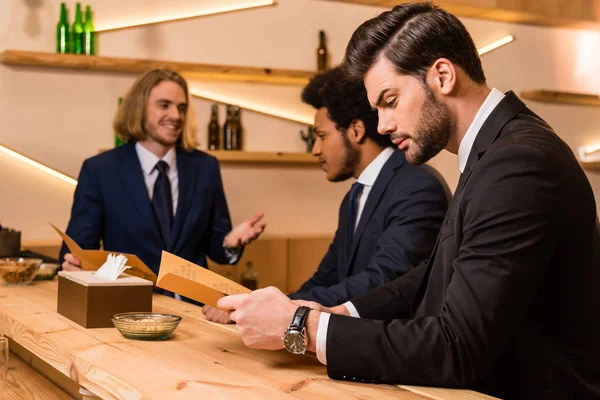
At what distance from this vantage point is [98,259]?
105 inches

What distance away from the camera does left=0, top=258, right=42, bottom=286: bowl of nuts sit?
2803 millimetres

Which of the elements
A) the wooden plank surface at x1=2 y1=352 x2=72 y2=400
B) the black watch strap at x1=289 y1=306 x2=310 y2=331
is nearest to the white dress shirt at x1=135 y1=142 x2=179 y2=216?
the wooden plank surface at x1=2 y1=352 x2=72 y2=400

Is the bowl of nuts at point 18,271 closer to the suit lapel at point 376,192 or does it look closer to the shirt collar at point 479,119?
the suit lapel at point 376,192

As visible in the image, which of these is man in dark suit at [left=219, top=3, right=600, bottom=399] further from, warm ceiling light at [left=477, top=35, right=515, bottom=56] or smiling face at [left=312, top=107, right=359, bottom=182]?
warm ceiling light at [left=477, top=35, right=515, bottom=56]

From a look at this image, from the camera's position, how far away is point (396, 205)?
2.66m

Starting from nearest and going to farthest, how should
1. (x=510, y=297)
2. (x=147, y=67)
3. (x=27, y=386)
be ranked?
(x=510, y=297), (x=27, y=386), (x=147, y=67)

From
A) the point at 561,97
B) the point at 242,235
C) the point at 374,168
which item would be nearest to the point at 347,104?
the point at 374,168

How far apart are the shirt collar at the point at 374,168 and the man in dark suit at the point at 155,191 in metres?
0.64

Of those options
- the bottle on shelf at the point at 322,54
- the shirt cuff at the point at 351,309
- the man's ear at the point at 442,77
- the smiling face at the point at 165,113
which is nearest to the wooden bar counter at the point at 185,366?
the shirt cuff at the point at 351,309

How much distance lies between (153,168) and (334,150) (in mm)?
1041

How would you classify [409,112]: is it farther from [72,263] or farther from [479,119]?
[72,263]

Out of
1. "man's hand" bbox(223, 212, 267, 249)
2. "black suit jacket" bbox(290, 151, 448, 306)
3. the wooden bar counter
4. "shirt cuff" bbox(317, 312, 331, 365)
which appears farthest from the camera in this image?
"man's hand" bbox(223, 212, 267, 249)

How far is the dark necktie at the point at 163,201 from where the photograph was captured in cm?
365

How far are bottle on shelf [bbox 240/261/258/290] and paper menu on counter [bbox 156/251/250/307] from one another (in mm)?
2965
